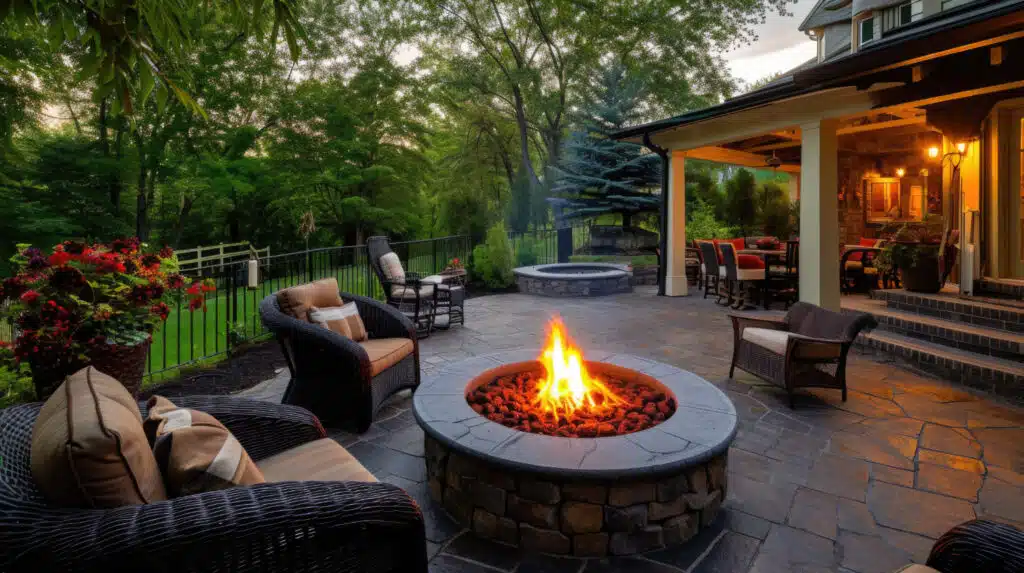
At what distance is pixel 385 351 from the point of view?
386cm

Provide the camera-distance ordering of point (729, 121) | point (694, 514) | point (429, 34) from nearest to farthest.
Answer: point (694, 514) → point (729, 121) → point (429, 34)

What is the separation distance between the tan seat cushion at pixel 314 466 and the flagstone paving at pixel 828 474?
0.54 meters

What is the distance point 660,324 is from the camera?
23.5 feet

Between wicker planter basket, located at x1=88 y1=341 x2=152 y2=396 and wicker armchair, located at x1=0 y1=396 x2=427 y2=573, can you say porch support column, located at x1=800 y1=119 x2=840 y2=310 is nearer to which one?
wicker armchair, located at x1=0 y1=396 x2=427 y2=573

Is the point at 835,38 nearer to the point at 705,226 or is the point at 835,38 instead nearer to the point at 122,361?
the point at 705,226

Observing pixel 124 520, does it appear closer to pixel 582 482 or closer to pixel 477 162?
pixel 582 482

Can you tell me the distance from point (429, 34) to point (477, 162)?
4.98 metres

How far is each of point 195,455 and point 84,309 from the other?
233 centimetres

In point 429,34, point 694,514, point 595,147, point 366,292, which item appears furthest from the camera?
point 429,34

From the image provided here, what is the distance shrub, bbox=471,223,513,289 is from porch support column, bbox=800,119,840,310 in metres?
5.15

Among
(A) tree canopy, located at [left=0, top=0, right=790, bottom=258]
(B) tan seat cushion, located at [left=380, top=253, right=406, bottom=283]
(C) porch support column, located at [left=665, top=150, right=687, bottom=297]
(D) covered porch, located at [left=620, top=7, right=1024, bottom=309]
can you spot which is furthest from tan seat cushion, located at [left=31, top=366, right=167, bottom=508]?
(A) tree canopy, located at [left=0, top=0, right=790, bottom=258]

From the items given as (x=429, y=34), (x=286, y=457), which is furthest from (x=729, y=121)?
(x=429, y=34)

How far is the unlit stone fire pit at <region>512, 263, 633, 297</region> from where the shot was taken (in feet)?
32.0

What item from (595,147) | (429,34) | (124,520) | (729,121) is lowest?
(124,520)
